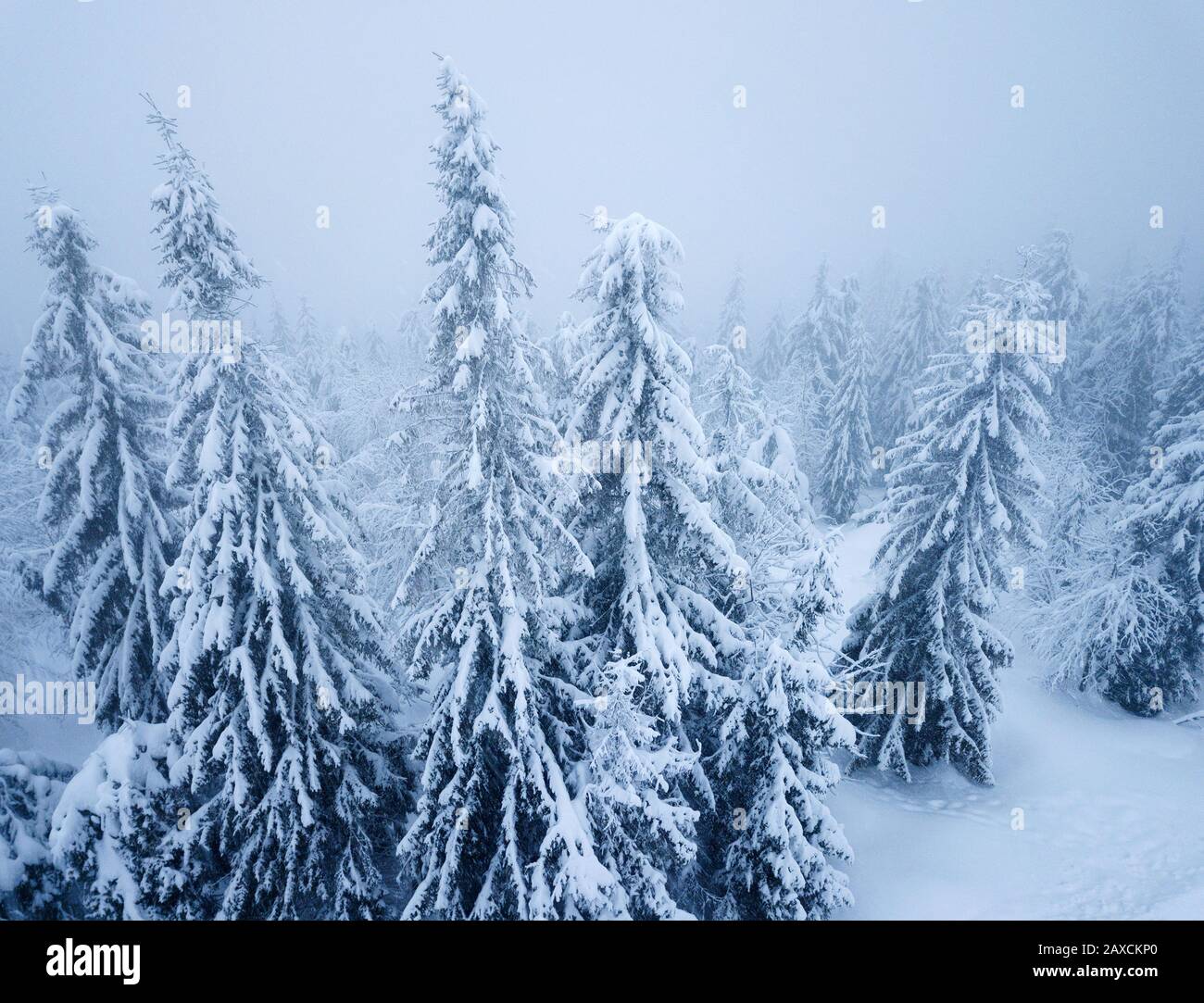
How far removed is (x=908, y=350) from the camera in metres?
45.6

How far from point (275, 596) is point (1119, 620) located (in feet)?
82.6

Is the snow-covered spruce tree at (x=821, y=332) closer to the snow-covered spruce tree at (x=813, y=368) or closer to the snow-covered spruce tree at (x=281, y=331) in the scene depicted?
the snow-covered spruce tree at (x=813, y=368)

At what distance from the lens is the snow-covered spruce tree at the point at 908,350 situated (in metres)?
44.4

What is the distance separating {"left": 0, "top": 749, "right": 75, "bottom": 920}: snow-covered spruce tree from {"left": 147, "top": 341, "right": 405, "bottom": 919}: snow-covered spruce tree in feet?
4.36

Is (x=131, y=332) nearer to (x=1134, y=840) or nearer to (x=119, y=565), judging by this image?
(x=119, y=565)

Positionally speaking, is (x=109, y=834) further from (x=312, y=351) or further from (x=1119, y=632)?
(x=312, y=351)

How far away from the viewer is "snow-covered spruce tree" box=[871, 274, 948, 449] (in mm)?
44375

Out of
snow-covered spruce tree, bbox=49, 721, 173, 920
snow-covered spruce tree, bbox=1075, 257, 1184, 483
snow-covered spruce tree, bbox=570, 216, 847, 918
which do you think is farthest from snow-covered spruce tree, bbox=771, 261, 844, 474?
snow-covered spruce tree, bbox=49, 721, 173, 920

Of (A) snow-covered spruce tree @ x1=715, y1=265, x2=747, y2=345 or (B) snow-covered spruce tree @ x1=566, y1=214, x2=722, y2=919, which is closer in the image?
(B) snow-covered spruce tree @ x1=566, y1=214, x2=722, y2=919

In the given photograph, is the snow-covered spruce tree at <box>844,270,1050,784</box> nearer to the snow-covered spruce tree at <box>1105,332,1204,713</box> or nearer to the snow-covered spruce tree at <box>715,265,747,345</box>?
the snow-covered spruce tree at <box>1105,332,1204,713</box>

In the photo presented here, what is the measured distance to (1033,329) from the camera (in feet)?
49.9
